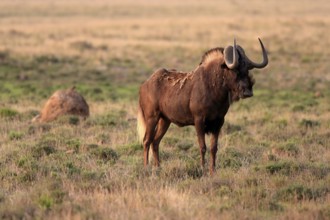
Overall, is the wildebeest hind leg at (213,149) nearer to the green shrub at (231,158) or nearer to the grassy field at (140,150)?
the grassy field at (140,150)

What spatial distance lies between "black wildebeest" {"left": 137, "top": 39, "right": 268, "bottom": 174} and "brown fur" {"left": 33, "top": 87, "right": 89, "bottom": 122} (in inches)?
203

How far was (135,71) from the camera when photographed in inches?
1316

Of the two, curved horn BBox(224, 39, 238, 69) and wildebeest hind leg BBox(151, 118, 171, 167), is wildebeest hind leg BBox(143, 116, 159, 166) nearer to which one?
wildebeest hind leg BBox(151, 118, 171, 167)

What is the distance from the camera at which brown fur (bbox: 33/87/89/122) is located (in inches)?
683

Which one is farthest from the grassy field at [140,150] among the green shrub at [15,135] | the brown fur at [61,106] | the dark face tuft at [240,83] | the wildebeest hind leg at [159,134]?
the dark face tuft at [240,83]

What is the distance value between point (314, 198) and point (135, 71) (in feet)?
80.5

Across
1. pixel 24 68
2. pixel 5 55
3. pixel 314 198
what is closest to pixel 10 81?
pixel 24 68

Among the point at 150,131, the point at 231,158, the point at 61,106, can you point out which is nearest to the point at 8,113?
the point at 61,106

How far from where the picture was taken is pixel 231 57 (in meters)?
11.3

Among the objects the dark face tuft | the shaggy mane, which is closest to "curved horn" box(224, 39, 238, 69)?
the dark face tuft

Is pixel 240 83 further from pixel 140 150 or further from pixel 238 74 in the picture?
pixel 140 150

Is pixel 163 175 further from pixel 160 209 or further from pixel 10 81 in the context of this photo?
pixel 10 81

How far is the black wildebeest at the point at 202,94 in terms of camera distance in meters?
11.3

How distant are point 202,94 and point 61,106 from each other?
22.1 ft
